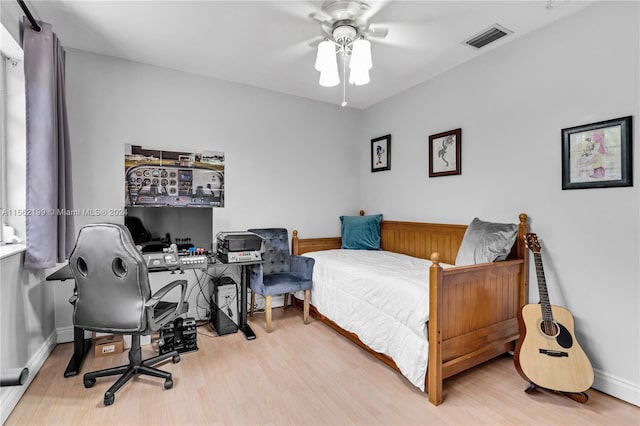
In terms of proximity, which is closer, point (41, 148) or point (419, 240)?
point (41, 148)

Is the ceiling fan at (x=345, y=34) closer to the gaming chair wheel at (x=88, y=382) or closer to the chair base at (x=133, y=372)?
the chair base at (x=133, y=372)

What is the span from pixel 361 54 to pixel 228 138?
1.87 metres

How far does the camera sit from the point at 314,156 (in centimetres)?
409

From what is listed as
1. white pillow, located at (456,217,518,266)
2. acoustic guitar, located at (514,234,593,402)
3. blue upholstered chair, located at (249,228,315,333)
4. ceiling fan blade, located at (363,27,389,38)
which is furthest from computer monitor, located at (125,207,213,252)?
acoustic guitar, located at (514,234,593,402)

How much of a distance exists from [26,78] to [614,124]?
3853 mm

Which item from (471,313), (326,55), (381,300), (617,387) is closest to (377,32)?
(326,55)

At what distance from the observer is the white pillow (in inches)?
95.2

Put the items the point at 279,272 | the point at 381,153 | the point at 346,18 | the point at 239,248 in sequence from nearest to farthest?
the point at 346,18
the point at 239,248
the point at 279,272
the point at 381,153

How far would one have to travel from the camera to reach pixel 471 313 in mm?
2205

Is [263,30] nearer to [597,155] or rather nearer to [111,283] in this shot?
[111,283]

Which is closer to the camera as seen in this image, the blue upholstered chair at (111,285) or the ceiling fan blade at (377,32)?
the blue upholstered chair at (111,285)

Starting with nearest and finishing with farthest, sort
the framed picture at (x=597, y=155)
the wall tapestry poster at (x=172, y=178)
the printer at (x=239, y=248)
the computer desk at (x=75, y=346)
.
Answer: the framed picture at (x=597, y=155) < the computer desk at (x=75, y=346) < the printer at (x=239, y=248) < the wall tapestry poster at (x=172, y=178)

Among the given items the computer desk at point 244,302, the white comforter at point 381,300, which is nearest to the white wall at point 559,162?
the white comforter at point 381,300

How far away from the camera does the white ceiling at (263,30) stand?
86.7 inches
